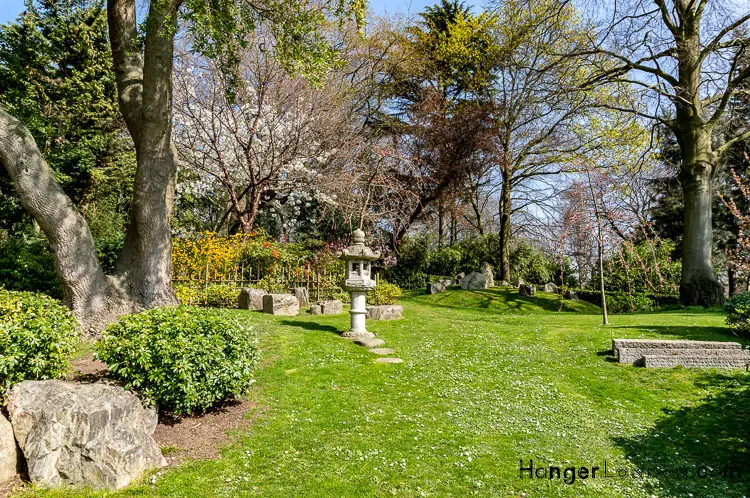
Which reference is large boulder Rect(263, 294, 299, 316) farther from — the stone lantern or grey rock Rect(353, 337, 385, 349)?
grey rock Rect(353, 337, 385, 349)

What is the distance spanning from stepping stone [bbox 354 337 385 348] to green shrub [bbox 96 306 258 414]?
3.45m

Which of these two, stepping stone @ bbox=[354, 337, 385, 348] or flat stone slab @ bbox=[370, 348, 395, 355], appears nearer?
flat stone slab @ bbox=[370, 348, 395, 355]

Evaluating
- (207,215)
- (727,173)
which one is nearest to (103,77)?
(207,215)

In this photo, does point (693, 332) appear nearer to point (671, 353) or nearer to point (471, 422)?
point (671, 353)

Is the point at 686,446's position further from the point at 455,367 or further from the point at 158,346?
the point at 158,346

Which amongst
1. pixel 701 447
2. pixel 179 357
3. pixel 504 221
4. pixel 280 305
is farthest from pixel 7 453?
pixel 504 221

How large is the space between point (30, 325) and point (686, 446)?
713 cm

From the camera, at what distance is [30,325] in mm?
4609

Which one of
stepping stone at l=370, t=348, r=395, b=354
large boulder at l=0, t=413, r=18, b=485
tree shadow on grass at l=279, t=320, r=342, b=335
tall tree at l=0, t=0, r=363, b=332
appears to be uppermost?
tall tree at l=0, t=0, r=363, b=332

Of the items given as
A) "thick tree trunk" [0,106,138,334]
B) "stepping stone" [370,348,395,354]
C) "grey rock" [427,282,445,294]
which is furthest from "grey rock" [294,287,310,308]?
"grey rock" [427,282,445,294]

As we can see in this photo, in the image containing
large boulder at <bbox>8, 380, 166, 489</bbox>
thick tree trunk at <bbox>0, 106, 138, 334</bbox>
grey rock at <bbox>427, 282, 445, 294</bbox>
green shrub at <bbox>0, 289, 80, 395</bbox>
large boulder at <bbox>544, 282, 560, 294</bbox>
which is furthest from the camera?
large boulder at <bbox>544, 282, 560, 294</bbox>

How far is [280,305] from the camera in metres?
11.3

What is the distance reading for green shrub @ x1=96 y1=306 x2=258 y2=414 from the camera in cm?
477

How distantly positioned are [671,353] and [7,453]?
8.76 metres
